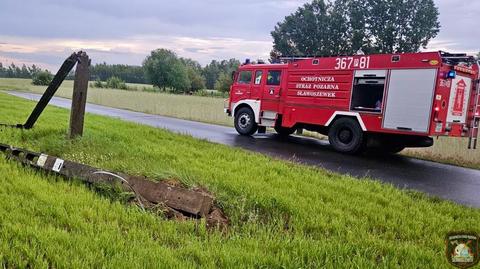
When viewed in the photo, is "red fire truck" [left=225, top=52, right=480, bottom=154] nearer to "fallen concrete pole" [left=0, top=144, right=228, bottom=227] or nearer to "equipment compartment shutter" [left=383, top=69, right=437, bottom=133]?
"equipment compartment shutter" [left=383, top=69, right=437, bottom=133]

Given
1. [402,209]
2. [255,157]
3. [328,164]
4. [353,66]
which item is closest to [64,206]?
[402,209]

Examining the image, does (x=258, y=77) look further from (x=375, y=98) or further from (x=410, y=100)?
(x=410, y=100)

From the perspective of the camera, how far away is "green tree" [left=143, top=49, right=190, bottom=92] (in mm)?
94500

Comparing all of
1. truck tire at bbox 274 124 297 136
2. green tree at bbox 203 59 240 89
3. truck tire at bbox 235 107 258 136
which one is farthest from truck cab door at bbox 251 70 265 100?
green tree at bbox 203 59 240 89

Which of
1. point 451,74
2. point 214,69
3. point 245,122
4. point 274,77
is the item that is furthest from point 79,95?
point 214,69

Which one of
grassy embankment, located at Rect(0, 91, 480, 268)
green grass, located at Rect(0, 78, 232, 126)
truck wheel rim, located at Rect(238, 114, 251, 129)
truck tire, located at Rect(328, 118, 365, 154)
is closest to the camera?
grassy embankment, located at Rect(0, 91, 480, 268)

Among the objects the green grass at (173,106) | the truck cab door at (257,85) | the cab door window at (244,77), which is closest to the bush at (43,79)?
the green grass at (173,106)

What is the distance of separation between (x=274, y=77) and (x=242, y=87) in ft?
5.02

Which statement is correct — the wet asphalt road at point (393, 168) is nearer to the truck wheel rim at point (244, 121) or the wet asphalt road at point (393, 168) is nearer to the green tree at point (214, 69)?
the truck wheel rim at point (244, 121)

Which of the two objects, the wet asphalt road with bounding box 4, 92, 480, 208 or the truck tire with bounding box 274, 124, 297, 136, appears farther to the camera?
the truck tire with bounding box 274, 124, 297, 136

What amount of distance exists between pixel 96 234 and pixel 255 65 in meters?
11.4

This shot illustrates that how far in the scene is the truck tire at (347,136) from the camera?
1114 centimetres

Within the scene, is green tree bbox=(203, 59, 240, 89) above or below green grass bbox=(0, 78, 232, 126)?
above

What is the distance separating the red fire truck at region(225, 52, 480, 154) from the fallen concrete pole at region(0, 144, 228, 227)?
6.90 m
